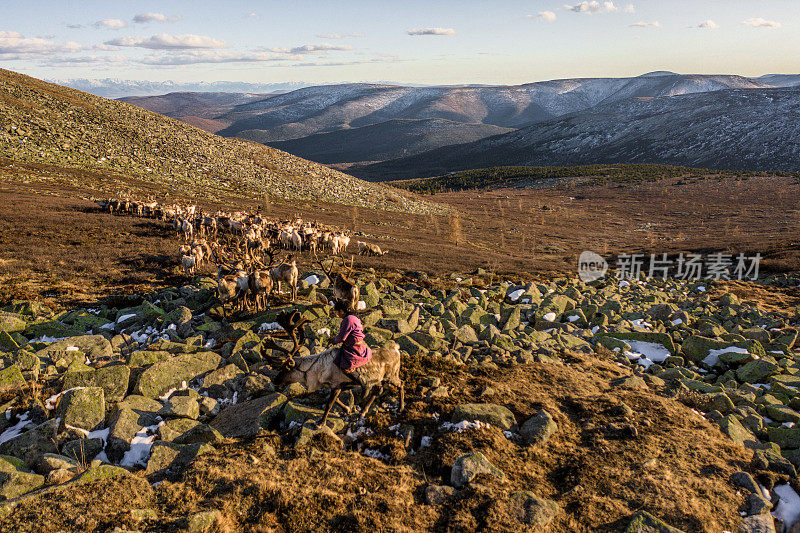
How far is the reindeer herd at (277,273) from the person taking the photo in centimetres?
723

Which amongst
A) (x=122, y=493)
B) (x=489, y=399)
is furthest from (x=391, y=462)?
(x=122, y=493)

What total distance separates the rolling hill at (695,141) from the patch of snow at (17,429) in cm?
17103

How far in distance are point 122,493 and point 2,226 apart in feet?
95.2

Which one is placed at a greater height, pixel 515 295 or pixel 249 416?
pixel 249 416

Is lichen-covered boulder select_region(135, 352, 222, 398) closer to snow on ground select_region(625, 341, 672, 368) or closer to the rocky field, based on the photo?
the rocky field

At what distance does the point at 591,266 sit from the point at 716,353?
22538 millimetres

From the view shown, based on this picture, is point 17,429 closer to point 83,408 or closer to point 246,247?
point 83,408

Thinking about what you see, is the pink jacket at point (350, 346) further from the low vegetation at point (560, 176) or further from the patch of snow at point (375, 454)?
the low vegetation at point (560, 176)

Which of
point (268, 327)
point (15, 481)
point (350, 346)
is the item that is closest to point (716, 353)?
point (350, 346)

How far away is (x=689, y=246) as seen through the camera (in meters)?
41.8

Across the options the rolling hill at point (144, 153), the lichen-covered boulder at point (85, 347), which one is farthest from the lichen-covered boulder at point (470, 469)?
the rolling hill at point (144, 153)

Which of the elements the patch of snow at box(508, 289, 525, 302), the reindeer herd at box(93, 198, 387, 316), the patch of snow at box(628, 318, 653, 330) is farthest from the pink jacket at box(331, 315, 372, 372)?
the patch of snow at box(628, 318, 653, 330)

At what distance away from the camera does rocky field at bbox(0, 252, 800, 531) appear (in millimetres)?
5297

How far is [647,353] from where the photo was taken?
45.0ft
